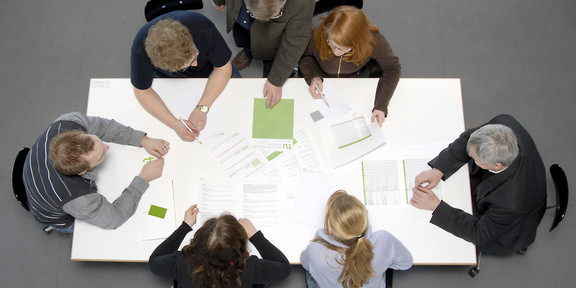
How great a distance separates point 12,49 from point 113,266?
1.96 metres

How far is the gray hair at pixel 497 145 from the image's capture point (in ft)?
5.35

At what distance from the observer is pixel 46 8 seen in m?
3.09

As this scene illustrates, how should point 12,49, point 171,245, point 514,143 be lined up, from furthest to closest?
1. point 12,49
2. point 171,245
3. point 514,143

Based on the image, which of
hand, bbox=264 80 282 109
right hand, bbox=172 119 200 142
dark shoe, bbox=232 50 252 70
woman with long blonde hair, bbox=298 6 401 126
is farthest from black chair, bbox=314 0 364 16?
right hand, bbox=172 119 200 142

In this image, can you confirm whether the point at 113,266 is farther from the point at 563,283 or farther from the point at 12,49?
the point at 563,283

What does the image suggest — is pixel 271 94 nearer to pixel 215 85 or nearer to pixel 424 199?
pixel 215 85

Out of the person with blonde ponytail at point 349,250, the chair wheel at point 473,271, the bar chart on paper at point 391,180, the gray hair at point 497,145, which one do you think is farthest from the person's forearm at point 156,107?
the chair wheel at point 473,271

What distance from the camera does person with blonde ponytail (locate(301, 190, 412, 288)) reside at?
5.37ft

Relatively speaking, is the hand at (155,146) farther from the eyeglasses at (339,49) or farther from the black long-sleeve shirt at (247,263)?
the eyeglasses at (339,49)

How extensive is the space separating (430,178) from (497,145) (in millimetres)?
350

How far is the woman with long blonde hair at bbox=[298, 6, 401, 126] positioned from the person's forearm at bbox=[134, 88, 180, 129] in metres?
0.78

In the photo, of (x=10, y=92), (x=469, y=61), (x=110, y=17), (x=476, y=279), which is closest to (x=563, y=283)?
(x=476, y=279)

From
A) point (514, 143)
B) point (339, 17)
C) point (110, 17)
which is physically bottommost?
point (514, 143)

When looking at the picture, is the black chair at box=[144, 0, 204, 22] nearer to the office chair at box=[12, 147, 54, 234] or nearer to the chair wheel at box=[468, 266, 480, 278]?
the office chair at box=[12, 147, 54, 234]
